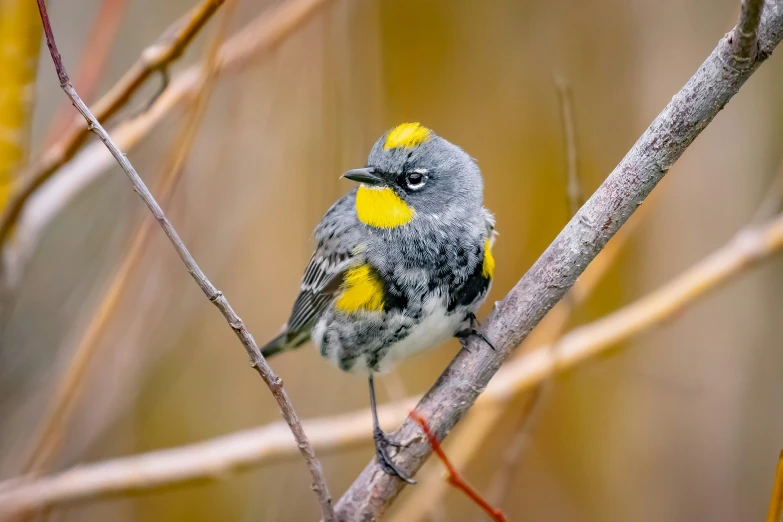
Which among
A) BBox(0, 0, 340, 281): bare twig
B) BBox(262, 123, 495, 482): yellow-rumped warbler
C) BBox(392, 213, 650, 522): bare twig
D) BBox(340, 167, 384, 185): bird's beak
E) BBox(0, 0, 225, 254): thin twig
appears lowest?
BBox(392, 213, 650, 522): bare twig

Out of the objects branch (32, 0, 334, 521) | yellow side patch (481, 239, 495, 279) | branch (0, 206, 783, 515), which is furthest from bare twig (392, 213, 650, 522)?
branch (32, 0, 334, 521)

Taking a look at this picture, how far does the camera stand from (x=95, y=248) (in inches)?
171

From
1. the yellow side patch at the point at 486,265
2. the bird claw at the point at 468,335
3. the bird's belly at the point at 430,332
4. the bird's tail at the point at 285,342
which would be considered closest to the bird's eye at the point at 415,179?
the yellow side patch at the point at 486,265

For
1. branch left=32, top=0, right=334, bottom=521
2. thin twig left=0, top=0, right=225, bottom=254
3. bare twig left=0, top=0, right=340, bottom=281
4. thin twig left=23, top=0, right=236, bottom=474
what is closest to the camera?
branch left=32, top=0, right=334, bottom=521

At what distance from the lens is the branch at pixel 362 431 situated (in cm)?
285

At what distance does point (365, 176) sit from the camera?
2.57 metres

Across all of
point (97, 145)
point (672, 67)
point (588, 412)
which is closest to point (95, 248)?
point (97, 145)

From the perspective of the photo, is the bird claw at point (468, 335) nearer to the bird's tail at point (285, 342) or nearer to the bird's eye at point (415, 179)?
the bird's eye at point (415, 179)

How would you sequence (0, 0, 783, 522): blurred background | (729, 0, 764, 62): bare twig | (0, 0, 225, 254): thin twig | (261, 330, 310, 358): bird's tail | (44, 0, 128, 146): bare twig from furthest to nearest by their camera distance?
(0, 0, 783, 522): blurred background < (261, 330, 310, 358): bird's tail < (44, 0, 128, 146): bare twig < (0, 0, 225, 254): thin twig < (729, 0, 764, 62): bare twig

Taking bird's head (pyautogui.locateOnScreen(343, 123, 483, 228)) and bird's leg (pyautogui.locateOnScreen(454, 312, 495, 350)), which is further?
bird's head (pyautogui.locateOnScreen(343, 123, 483, 228))

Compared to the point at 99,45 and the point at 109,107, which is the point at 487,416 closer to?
the point at 109,107

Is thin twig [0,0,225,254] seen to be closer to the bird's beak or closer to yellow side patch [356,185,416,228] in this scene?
the bird's beak

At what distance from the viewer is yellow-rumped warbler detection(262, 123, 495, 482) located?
8.43 feet

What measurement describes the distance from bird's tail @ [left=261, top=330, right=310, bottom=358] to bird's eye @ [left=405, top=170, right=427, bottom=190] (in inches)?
33.5
